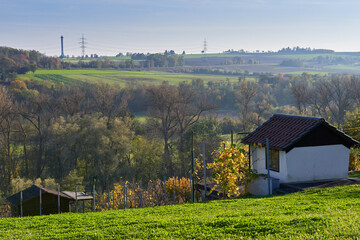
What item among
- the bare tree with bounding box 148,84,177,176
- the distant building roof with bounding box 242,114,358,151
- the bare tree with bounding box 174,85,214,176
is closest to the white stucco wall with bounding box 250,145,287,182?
the distant building roof with bounding box 242,114,358,151

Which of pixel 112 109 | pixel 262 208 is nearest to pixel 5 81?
pixel 112 109

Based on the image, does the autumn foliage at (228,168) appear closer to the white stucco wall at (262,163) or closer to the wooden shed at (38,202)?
the white stucco wall at (262,163)

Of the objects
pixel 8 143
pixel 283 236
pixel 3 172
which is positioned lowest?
pixel 3 172

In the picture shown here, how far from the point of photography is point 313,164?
25188mm

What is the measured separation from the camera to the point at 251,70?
155625 mm

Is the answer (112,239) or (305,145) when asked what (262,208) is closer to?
(112,239)

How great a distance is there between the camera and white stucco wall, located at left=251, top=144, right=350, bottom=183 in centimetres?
2475

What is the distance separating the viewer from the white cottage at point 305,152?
81.1 ft

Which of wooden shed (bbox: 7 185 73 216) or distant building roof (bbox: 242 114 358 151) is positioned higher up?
distant building roof (bbox: 242 114 358 151)

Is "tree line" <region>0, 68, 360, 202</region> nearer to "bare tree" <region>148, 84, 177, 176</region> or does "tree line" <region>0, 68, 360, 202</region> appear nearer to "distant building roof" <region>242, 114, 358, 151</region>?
"bare tree" <region>148, 84, 177, 176</region>

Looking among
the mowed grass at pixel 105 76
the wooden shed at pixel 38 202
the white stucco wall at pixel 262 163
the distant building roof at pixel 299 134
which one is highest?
the mowed grass at pixel 105 76

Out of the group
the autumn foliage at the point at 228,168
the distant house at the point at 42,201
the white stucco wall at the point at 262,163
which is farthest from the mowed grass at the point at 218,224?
the distant house at the point at 42,201

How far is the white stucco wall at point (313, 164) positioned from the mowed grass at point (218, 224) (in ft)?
23.6

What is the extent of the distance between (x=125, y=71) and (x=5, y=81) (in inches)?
1656
